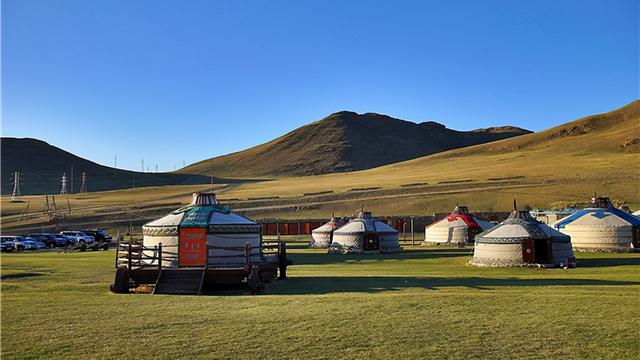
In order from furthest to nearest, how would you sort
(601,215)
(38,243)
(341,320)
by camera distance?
1. (38,243)
2. (601,215)
3. (341,320)

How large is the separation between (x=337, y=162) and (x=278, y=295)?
15951 centimetres

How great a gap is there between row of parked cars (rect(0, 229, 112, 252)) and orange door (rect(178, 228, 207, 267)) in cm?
2430

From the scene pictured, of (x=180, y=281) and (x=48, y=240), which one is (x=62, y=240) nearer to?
(x=48, y=240)

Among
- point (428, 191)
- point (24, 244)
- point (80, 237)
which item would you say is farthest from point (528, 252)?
point (428, 191)

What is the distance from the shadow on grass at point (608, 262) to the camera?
24.5m

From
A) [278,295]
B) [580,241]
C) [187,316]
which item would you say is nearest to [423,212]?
[580,241]

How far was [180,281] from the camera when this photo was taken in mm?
17562

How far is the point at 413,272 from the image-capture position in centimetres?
2252

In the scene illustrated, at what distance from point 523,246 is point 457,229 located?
16.4 metres

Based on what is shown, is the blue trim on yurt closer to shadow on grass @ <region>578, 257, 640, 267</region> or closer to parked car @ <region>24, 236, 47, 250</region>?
shadow on grass @ <region>578, 257, 640, 267</region>

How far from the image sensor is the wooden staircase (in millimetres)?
16891

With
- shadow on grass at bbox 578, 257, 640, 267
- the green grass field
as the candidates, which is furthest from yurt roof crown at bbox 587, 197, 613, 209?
the green grass field

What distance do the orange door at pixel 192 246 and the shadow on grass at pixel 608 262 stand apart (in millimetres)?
15083

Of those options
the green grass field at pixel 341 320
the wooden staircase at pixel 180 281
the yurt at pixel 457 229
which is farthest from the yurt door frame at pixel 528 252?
the yurt at pixel 457 229
